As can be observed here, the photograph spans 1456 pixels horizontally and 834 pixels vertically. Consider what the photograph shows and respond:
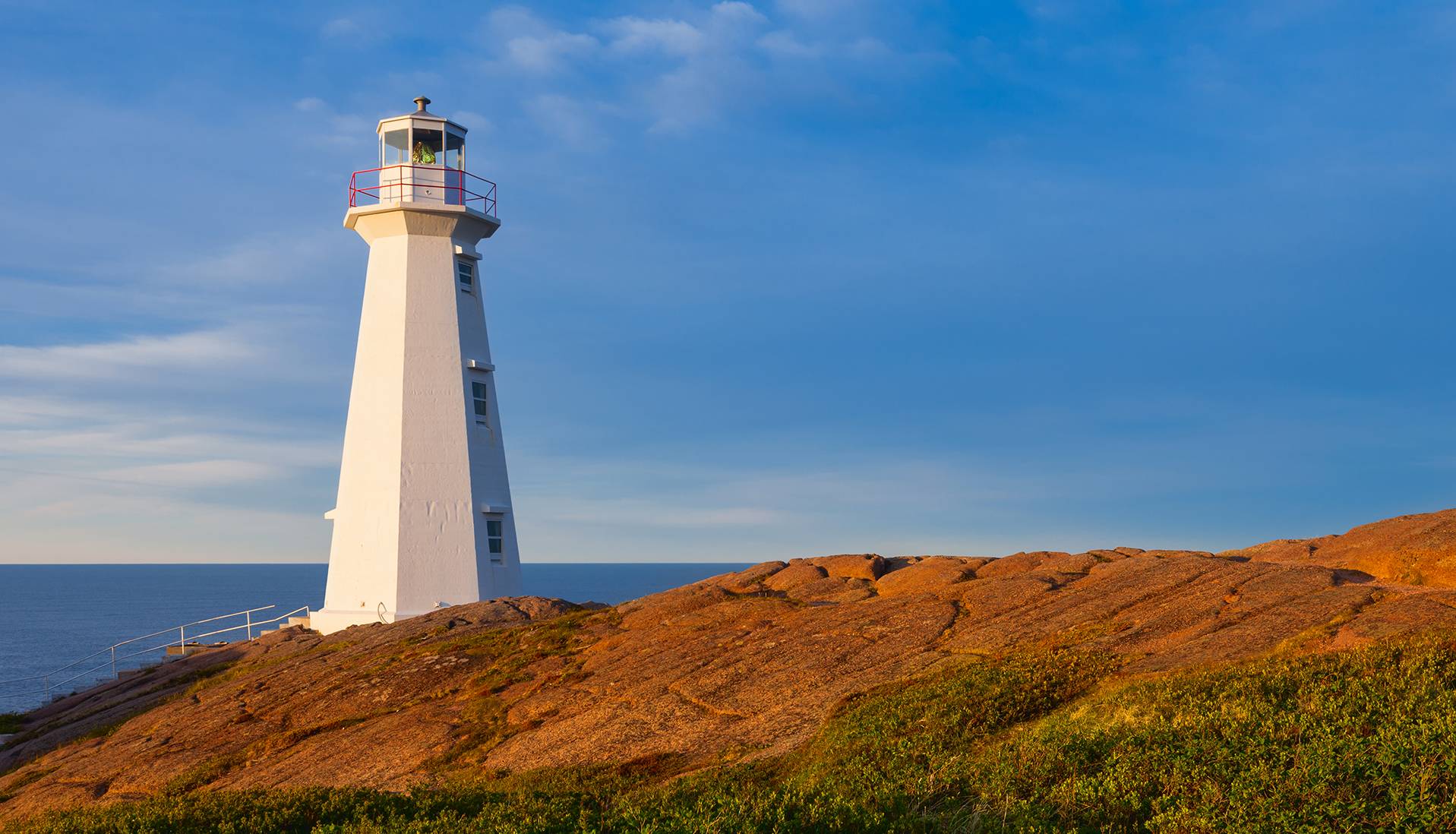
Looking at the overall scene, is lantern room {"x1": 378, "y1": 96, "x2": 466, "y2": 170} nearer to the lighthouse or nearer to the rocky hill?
the lighthouse

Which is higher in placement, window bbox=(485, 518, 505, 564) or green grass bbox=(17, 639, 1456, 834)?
window bbox=(485, 518, 505, 564)

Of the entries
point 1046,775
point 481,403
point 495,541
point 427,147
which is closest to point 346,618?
point 495,541

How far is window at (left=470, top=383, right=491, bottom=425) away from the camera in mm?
35906

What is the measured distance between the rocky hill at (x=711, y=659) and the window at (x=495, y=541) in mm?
7455

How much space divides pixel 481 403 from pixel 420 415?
2344 mm

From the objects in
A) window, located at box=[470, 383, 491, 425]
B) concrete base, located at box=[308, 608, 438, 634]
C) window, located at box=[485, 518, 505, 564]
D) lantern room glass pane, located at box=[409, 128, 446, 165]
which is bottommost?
concrete base, located at box=[308, 608, 438, 634]

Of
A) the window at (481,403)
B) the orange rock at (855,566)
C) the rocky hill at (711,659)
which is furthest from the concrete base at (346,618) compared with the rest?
the orange rock at (855,566)

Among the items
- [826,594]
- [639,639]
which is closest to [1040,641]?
[826,594]

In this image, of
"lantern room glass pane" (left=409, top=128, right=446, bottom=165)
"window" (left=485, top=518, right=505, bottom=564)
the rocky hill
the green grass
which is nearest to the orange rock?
the rocky hill

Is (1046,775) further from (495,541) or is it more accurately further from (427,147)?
(427,147)

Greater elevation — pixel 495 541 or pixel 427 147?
pixel 427 147

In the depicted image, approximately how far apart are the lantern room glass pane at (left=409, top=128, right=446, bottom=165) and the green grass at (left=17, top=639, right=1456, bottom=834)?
27.2 metres

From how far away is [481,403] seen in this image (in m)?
36.2

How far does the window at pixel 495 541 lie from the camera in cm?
3541
